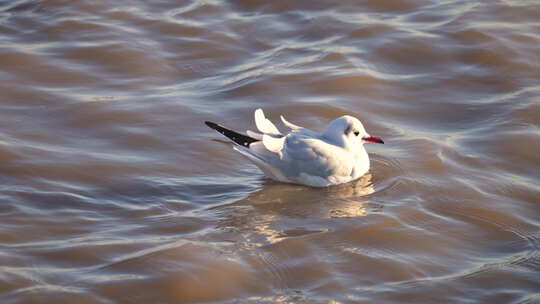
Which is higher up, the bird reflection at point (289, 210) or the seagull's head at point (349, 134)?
the seagull's head at point (349, 134)

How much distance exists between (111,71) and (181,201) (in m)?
3.08

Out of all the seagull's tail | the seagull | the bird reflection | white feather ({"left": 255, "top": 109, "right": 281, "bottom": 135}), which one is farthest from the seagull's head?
the seagull's tail

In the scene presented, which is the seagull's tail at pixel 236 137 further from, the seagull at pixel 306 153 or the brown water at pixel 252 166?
the brown water at pixel 252 166

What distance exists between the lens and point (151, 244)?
6.31m

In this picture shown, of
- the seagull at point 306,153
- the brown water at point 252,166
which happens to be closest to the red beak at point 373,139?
the seagull at point 306,153

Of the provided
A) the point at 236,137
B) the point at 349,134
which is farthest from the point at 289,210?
the point at 349,134

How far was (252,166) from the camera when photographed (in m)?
8.15

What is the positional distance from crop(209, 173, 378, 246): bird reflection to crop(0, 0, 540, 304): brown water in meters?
0.02

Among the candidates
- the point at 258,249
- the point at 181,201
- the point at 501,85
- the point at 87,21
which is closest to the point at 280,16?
the point at 87,21

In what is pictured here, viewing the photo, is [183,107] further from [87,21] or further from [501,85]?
[501,85]

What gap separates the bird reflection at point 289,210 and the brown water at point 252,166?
0.02 m

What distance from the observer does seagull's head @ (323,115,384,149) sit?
780cm

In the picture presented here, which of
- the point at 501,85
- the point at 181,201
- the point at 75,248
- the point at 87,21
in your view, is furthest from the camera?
the point at 87,21

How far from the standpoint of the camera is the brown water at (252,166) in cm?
602
